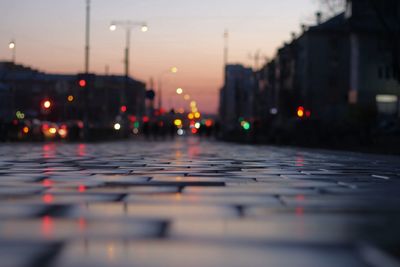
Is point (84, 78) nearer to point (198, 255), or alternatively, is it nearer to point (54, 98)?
point (198, 255)

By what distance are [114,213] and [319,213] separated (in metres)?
2.59

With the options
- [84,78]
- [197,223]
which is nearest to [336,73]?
[84,78]

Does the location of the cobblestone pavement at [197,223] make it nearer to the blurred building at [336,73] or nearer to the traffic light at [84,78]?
the traffic light at [84,78]

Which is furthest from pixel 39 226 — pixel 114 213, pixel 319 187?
pixel 319 187

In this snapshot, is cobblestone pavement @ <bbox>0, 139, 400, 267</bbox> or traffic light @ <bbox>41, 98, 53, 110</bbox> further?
traffic light @ <bbox>41, 98, 53, 110</bbox>

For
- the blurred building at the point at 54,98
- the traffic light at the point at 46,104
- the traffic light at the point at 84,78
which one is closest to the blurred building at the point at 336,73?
the traffic light at the point at 84,78

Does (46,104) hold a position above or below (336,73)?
below

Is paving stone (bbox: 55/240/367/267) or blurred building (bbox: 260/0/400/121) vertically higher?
blurred building (bbox: 260/0/400/121)

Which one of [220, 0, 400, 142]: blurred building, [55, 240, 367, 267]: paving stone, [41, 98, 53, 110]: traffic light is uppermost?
[220, 0, 400, 142]: blurred building

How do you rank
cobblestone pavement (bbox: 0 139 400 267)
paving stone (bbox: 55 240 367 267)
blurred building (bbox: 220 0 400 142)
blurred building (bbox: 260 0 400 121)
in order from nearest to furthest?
paving stone (bbox: 55 240 367 267), cobblestone pavement (bbox: 0 139 400 267), blurred building (bbox: 220 0 400 142), blurred building (bbox: 260 0 400 121)

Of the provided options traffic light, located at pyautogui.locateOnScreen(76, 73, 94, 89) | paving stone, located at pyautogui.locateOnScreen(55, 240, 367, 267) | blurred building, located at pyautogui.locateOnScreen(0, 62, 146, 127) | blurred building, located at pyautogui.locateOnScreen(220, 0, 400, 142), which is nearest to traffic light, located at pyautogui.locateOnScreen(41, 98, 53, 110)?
traffic light, located at pyautogui.locateOnScreen(76, 73, 94, 89)

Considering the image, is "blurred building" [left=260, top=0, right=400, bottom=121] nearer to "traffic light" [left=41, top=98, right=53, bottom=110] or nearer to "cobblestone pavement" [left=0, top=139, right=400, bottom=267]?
"traffic light" [left=41, top=98, right=53, bottom=110]

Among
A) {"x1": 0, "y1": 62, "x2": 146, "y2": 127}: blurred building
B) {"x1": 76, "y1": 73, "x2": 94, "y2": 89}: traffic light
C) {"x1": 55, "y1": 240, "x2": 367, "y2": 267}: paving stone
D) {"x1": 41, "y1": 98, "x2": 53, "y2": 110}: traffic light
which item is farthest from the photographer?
{"x1": 0, "y1": 62, "x2": 146, "y2": 127}: blurred building

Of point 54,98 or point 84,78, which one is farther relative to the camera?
point 54,98
